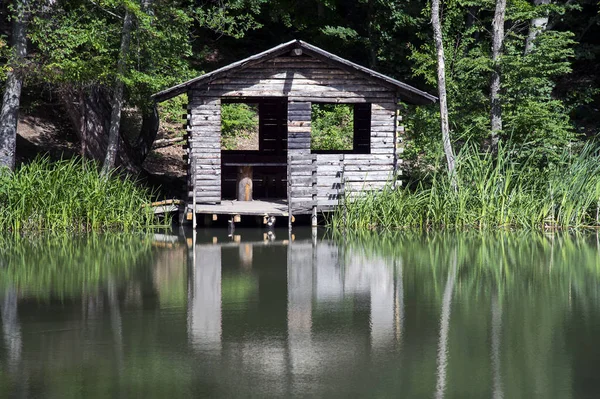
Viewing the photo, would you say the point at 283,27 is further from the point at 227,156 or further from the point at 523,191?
the point at 523,191

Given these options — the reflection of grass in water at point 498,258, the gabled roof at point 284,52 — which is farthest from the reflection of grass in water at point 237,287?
the gabled roof at point 284,52

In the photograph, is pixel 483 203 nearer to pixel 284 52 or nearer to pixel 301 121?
pixel 301 121

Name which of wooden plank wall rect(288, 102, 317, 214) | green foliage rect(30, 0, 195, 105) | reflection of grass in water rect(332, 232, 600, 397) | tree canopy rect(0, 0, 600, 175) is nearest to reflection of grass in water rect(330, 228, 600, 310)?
reflection of grass in water rect(332, 232, 600, 397)

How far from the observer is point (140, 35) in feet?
61.3

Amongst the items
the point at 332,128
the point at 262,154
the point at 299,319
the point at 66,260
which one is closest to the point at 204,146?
the point at 262,154

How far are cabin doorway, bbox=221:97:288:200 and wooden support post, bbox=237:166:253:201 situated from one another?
0.02 meters

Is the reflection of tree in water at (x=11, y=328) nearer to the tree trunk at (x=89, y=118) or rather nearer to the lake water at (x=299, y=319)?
the lake water at (x=299, y=319)

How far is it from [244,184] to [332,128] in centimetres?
810

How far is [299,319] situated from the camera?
33.7ft

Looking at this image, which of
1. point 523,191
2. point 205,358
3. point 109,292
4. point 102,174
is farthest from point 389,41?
point 205,358

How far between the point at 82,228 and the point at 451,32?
11821mm

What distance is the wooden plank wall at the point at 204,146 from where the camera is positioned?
1878 cm

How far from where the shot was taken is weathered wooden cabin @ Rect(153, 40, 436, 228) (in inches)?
736

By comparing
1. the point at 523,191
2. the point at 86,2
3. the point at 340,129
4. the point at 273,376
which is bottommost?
the point at 273,376
